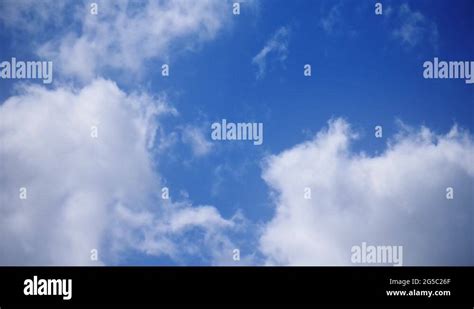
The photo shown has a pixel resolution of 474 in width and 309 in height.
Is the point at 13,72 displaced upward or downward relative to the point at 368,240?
upward

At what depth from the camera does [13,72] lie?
5723 mm

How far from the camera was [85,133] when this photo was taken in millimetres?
5738

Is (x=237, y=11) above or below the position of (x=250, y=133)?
above
